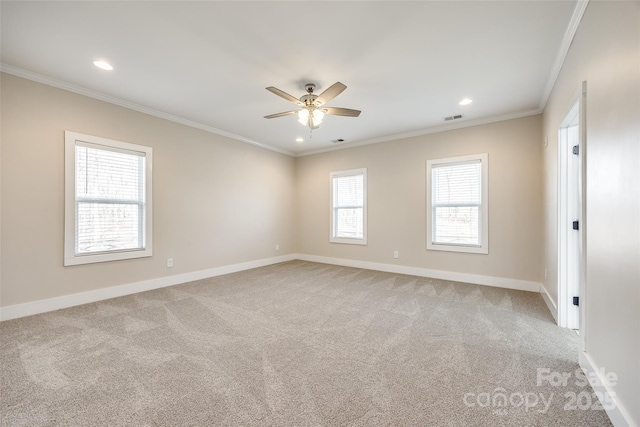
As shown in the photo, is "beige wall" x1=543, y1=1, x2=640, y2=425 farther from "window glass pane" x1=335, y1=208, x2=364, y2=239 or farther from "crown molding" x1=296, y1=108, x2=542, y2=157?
"window glass pane" x1=335, y1=208, x2=364, y2=239

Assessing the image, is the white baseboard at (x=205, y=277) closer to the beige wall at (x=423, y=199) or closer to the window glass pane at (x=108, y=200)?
the beige wall at (x=423, y=199)

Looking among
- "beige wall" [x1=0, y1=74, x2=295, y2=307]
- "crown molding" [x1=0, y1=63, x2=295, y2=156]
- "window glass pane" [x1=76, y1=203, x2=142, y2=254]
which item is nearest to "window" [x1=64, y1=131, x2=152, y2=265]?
"window glass pane" [x1=76, y1=203, x2=142, y2=254]

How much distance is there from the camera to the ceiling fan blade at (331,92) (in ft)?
8.56

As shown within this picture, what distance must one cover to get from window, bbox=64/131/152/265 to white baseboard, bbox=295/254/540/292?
12.1ft

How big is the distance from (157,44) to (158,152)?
80.5 inches

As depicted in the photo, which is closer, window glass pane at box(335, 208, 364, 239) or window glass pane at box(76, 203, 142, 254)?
window glass pane at box(76, 203, 142, 254)

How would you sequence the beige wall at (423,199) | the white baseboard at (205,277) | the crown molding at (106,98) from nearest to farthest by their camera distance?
the crown molding at (106,98)
the white baseboard at (205,277)
the beige wall at (423,199)

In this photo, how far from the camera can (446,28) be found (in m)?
2.20

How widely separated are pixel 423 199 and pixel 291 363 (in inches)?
149

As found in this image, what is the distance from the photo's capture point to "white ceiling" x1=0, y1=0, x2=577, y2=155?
2027mm

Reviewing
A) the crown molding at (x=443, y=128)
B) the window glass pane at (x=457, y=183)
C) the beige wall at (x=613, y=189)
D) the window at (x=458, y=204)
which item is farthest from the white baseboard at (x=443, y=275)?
the crown molding at (x=443, y=128)

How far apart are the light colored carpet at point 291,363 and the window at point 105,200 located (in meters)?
0.73

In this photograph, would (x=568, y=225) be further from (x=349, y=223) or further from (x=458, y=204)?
(x=349, y=223)

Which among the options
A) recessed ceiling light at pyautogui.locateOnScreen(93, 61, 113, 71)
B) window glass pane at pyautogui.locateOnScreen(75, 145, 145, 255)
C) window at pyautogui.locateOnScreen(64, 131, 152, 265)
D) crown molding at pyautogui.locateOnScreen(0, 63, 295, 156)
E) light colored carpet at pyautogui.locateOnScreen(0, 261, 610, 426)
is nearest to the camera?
light colored carpet at pyautogui.locateOnScreen(0, 261, 610, 426)
